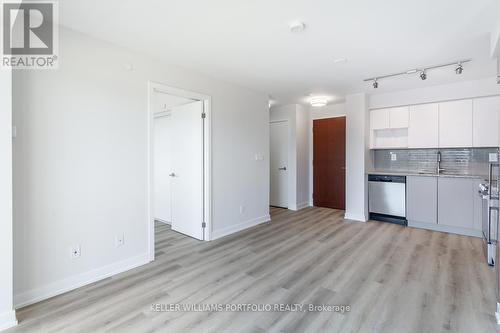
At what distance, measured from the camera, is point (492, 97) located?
3.94m

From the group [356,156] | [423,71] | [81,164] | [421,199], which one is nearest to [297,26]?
[423,71]

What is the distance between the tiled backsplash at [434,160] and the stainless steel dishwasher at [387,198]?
0.57 m

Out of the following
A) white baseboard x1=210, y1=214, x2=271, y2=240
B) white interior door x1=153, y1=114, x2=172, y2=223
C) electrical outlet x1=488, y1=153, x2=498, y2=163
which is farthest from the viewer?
white interior door x1=153, y1=114, x2=172, y2=223

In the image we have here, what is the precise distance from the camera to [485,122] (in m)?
4.00

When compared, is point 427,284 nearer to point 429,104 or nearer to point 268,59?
point 268,59

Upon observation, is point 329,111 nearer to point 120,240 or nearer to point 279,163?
point 279,163

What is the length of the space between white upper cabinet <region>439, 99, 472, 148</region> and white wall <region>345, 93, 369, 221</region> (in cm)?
119

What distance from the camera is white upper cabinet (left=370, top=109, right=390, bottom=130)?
191 inches

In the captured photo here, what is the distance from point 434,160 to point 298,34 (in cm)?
387

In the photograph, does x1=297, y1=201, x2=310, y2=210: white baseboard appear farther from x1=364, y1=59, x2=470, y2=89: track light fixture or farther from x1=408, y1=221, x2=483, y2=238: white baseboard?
x1=364, y1=59, x2=470, y2=89: track light fixture

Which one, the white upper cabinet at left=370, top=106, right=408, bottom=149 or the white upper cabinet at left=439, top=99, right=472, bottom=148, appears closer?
the white upper cabinet at left=439, top=99, right=472, bottom=148

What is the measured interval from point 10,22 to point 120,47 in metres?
0.96

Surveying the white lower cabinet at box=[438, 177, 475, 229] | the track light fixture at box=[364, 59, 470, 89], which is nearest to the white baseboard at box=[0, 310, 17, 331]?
the track light fixture at box=[364, 59, 470, 89]

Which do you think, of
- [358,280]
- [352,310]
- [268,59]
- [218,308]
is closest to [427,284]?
[358,280]
